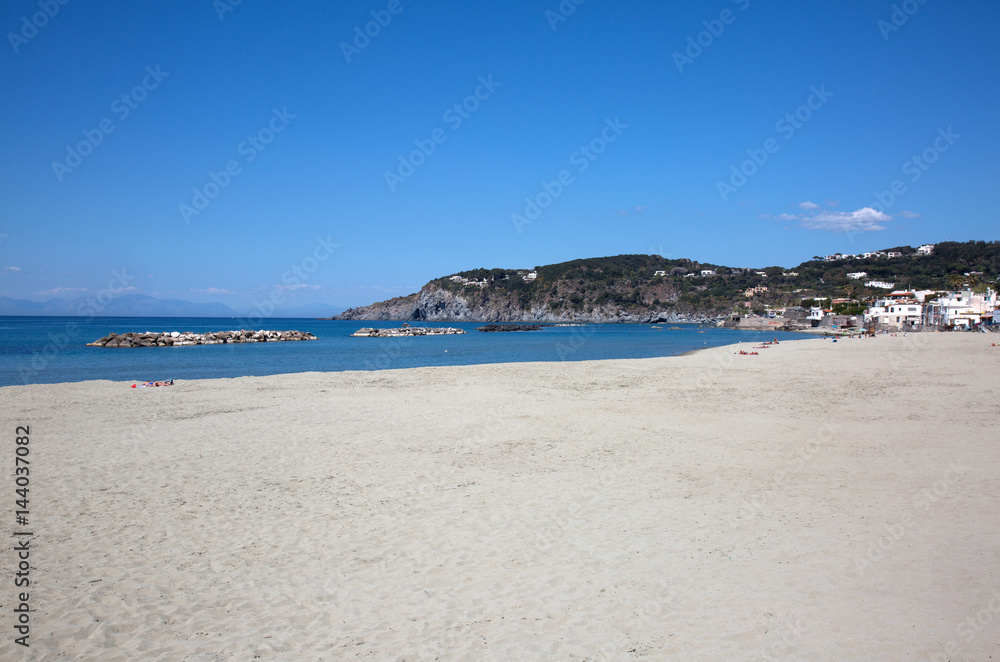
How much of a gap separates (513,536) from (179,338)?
59.5 meters

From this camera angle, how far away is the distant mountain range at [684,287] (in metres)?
138

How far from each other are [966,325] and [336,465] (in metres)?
82.9

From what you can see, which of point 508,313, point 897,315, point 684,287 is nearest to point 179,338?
point 897,315

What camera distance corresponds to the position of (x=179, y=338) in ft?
184

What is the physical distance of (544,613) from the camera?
4820 mm

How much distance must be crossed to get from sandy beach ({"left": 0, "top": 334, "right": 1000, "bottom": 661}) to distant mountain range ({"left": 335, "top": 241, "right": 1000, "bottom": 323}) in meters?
131

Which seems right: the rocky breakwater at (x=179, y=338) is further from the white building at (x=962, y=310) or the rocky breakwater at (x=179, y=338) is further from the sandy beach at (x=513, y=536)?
the white building at (x=962, y=310)

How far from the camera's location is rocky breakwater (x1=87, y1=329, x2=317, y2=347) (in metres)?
51.5

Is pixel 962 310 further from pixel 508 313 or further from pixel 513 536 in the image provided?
pixel 508 313

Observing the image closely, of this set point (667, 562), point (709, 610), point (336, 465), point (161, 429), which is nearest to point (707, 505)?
point (667, 562)

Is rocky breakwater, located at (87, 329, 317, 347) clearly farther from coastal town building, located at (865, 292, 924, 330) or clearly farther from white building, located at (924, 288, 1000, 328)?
white building, located at (924, 288, 1000, 328)

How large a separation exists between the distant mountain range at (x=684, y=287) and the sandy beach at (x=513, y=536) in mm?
131269

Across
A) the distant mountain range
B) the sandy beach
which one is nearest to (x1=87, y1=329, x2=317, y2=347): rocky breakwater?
the sandy beach

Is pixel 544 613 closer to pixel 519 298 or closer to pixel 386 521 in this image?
pixel 386 521
